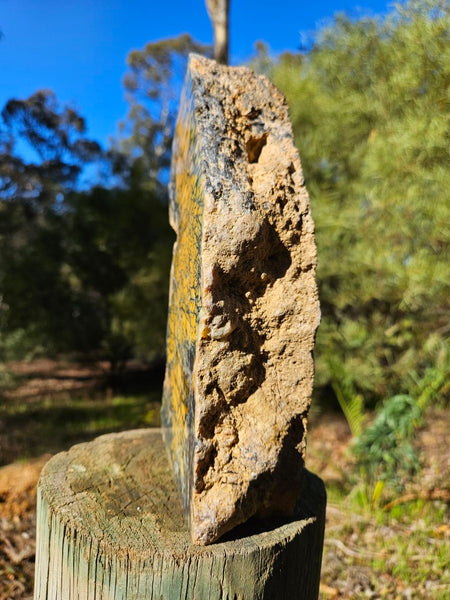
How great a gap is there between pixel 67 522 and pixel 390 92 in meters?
4.47

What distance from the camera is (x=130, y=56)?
45.0 feet

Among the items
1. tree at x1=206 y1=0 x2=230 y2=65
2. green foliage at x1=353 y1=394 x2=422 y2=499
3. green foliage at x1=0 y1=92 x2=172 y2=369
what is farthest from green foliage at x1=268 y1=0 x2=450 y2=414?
green foliage at x1=0 y1=92 x2=172 y2=369

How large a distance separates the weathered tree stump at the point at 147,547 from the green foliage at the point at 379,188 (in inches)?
108

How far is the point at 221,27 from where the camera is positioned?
213 inches

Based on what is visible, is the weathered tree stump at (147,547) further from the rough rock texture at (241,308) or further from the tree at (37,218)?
the tree at (37,218)

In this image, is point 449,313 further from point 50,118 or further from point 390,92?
point 50,118

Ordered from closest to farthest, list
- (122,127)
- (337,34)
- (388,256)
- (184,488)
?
(184,488) → (388,256) → (337,34) → (122,127)

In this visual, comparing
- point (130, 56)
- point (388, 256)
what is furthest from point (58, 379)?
point (130, 56)

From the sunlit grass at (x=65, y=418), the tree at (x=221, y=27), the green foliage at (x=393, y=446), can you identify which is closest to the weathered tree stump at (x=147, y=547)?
the green foliage at (x=393, y=446)

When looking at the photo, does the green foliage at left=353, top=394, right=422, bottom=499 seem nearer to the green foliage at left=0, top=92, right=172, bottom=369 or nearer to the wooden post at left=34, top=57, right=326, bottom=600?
the wooden post at left=34, top=57, right=326, bottom=600

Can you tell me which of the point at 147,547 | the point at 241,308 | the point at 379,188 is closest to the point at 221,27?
the point at 379,188

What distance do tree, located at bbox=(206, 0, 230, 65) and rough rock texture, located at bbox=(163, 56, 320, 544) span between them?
4.29 m

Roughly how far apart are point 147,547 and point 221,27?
5.51m

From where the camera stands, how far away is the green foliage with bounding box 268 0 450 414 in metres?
3.84
